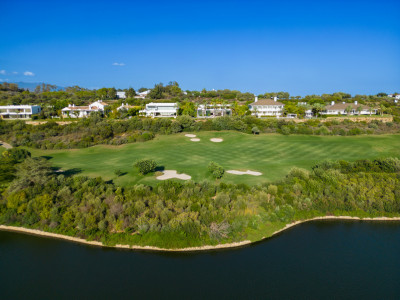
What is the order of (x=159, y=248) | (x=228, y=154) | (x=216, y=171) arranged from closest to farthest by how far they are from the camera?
1. (x=159, y=248)
2. (x=216, y=171)
3. (x=228, y=154)

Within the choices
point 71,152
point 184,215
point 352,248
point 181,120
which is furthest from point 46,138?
point 352,248

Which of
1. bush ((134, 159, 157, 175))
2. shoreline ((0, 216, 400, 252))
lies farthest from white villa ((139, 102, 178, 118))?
shoreline ((0, 216, 400, 252))

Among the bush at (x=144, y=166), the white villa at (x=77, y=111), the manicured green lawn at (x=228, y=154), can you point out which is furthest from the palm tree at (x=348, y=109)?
the white villa at (x=77, y=111)

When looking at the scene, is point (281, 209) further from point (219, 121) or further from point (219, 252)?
point (219, 121)

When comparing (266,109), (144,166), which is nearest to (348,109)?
(266,109)

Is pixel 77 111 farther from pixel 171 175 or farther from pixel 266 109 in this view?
pixel 171 175
